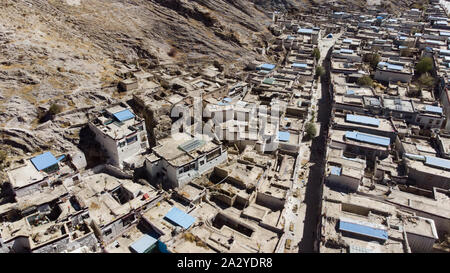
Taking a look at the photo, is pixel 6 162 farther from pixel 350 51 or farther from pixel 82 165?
pixel 350 51

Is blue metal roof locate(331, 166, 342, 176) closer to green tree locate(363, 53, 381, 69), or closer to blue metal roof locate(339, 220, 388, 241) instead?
blue metal roof locate(339, 220, 388, 241)

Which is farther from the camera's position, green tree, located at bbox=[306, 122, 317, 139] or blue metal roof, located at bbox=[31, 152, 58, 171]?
green tree, located at bbox=[306, 122, 317, 139]

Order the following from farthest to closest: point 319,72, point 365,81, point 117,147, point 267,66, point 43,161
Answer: point 319,72 < point 267,66 < point 365,81 < point 117,147 < point 43,161

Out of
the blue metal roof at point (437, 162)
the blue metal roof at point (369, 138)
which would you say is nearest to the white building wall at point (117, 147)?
the blue metal roof at point (369, 138)

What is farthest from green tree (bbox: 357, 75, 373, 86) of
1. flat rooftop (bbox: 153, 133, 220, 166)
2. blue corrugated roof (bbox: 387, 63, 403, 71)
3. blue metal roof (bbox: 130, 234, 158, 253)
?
blue metal roof (bbox: 130, 234, 158, 253)

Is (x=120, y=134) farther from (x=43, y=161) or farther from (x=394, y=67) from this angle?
(x=394, y=67)

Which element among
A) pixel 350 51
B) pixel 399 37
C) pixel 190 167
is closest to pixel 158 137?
pixel 190 167

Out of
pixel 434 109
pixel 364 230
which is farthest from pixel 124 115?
pixel 434 109
